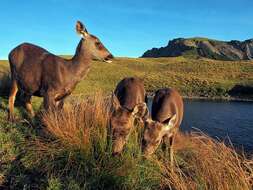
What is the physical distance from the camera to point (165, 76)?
88688mm

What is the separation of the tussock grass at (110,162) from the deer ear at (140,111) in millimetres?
274

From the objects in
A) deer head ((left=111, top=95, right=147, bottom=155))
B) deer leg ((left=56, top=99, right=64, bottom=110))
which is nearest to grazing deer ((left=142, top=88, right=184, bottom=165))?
deer head ((left=111, top=95, right=147, bottom=155))

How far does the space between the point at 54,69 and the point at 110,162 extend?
3706 millimetres

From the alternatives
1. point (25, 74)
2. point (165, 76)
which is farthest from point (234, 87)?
point (25, 74)

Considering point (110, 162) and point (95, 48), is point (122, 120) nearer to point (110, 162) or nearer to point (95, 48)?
point (110, 162)

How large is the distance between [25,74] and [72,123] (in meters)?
2.85

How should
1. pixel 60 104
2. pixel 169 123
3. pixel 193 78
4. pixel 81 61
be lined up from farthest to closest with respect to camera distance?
pixel 193 78 → pixel 60 104 → pixel 81 61 → pixel 169 123

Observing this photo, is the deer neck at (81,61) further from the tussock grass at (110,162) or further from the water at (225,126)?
the water at (225,126)

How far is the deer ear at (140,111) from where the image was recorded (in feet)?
26.7

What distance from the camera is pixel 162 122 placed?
8719mm

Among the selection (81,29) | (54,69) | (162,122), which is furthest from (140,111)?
(54,69)

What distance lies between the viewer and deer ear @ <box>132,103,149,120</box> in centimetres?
815

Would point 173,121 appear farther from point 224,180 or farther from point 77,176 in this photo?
point 224,180

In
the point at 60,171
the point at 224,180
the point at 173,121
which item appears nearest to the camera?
the point at 224,180
